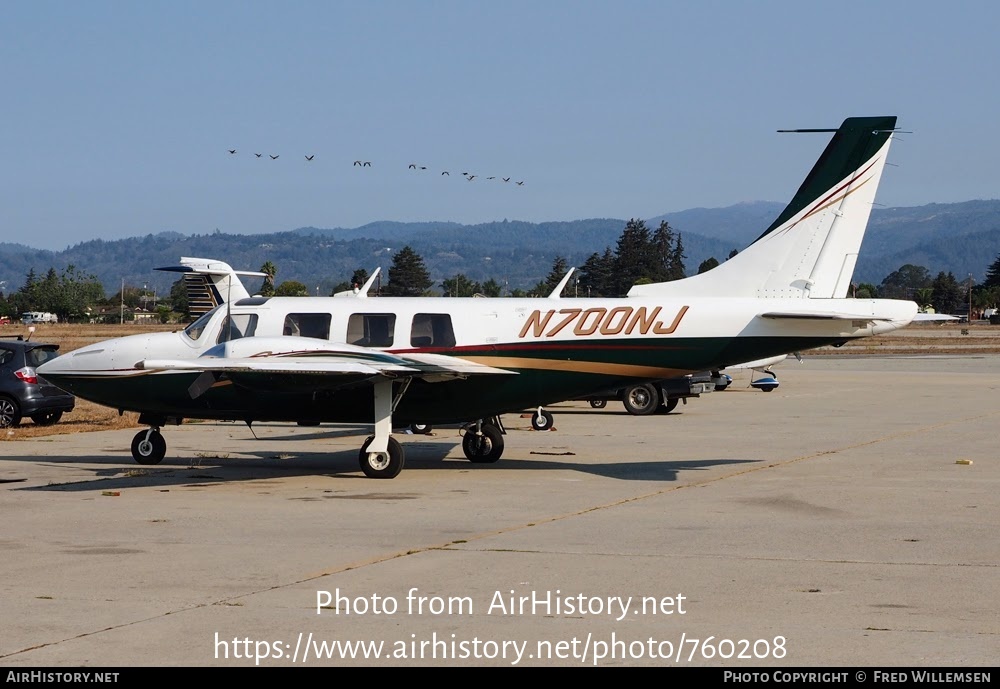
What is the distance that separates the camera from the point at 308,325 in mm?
18172

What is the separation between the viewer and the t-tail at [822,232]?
17.3 metres

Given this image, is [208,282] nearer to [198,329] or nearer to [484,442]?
[198,329]

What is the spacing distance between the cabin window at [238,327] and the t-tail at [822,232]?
6.53 meters

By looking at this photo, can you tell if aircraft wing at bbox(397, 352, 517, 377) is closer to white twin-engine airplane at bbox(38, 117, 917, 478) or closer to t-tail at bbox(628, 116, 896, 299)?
white twin-engine airplane at bbox(38, 117, 917, 478)

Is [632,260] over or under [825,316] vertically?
over

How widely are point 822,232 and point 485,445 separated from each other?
247 inches

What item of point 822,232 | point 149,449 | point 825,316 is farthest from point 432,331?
point 822,232

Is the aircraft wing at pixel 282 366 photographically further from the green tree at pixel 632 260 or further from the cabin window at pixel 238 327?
the green tree at pixel 632 260

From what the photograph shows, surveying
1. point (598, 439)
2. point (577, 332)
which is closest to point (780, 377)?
point (598, 439)

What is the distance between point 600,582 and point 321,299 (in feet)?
31.5

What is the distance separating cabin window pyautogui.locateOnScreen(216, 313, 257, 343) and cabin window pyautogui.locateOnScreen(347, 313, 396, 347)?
59.9 inches

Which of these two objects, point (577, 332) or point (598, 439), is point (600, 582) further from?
point (598, 439)

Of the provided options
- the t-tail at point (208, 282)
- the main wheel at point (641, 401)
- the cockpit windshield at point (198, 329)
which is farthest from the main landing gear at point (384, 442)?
the main wheel at point (641, 401)

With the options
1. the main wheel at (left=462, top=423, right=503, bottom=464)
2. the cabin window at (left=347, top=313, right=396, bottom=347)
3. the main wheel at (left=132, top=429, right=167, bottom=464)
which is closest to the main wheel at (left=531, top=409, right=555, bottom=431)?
the main wheel at (left=462, top=423, right=503, bottom=464)
